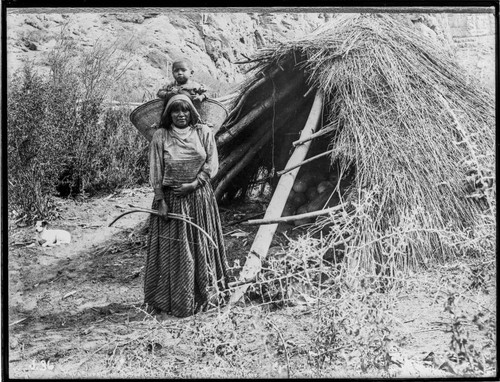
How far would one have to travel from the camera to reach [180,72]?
16.5 ft

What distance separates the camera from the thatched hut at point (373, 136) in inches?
206

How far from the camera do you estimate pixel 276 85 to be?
17.7 ft

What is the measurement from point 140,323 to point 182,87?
193cm

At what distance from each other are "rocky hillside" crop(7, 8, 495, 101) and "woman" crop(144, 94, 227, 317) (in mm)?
480

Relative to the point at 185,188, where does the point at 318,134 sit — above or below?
above

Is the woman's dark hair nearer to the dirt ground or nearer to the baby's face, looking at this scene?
the baby's face

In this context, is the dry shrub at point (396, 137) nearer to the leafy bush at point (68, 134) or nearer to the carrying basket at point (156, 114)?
the carrying basket at point (156, 114)

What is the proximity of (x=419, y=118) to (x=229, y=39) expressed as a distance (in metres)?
1.76

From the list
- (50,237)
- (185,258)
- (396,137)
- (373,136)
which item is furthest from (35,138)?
(396,137)

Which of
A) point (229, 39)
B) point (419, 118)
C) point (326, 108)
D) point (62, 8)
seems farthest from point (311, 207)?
point (62, 8)

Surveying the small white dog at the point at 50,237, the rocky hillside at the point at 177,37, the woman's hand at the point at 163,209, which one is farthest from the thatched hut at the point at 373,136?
the small white dog at the point at 50,237

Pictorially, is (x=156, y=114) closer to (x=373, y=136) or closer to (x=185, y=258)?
(x=185, y=258)

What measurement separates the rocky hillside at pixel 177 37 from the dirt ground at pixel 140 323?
1104 millimetres

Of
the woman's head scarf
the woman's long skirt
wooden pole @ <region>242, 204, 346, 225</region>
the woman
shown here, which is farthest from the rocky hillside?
wooden pole @ <region>242, 204, 346, 225</region>
